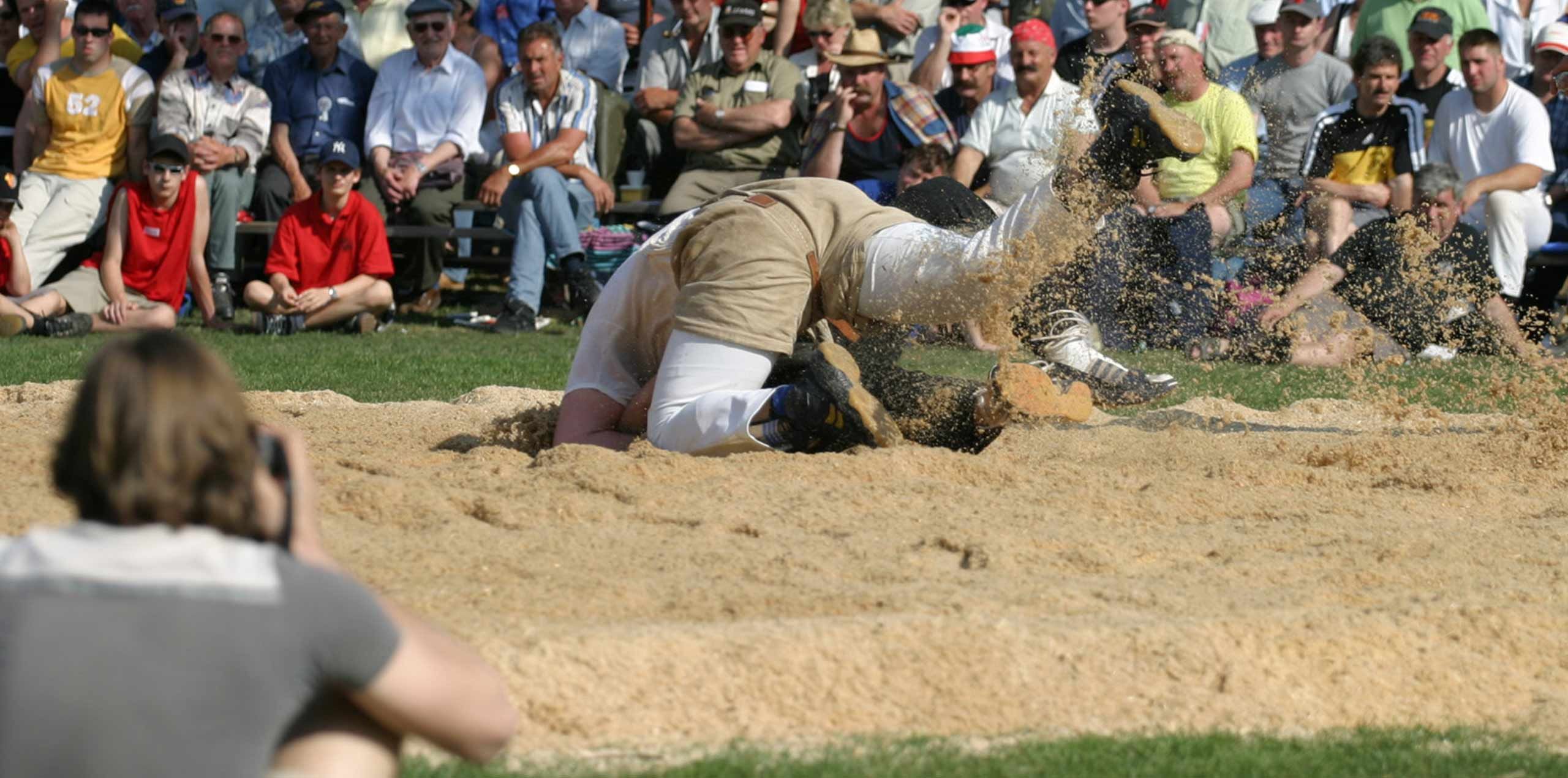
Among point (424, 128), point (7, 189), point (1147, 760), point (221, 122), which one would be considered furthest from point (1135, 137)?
point (221, 122)

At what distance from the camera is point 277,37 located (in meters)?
13.6

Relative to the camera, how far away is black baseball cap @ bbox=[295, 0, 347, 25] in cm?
1248

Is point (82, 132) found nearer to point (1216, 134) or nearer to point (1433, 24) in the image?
point (1216, 134)

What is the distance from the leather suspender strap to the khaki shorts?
6575 millimetres

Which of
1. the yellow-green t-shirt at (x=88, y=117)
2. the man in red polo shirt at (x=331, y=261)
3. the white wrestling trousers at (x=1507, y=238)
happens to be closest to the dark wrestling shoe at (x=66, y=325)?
the man in red polo shirt at (x=331, y=261)

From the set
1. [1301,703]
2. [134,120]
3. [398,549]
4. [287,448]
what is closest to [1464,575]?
[1301,703]

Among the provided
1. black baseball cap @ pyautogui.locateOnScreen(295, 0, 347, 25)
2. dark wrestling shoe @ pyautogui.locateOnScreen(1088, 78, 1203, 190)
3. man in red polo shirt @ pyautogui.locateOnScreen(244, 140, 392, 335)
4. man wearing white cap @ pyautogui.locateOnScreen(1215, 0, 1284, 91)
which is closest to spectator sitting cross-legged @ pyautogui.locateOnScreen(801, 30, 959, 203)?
man wearing white cap @ pyautogui.locateOnScreen(1215, 0, 1284, 91)

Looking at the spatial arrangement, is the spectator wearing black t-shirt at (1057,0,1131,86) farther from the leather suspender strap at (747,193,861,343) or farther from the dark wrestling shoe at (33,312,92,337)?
the dark wrestling shoe at (33,312,92,337)

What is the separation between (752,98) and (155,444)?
10.1 metres

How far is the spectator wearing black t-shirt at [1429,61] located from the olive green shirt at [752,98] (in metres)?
3.99

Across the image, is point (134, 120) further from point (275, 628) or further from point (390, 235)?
point (275, 628)

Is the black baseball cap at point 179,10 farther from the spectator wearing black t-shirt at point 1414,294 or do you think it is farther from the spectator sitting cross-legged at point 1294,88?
the spectator wearing black t-shirt at point 1414,294

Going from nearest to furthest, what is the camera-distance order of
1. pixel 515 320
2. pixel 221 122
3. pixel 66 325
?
pixel 66 325, pixel 515 320, pixel 221 122

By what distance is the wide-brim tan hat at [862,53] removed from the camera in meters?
11.3
